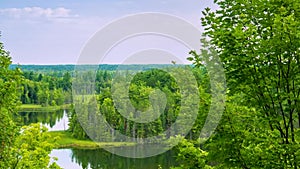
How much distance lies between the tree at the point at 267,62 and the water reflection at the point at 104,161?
88.1 ft

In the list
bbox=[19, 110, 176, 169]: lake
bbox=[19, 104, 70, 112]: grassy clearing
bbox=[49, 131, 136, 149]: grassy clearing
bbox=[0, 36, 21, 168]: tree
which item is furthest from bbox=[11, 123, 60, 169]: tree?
bbox=[19, 104, 70, 112]: grassy clearing

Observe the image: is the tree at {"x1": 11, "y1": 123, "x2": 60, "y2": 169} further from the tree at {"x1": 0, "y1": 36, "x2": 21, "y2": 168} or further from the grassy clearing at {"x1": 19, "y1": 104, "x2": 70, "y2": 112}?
the grassy clearing at {"x1": 19, "y1": 104, "x2": 70, "y2": 112}

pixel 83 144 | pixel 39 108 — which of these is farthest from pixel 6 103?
pixel 39 108

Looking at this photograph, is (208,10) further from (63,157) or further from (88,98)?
(88,98)

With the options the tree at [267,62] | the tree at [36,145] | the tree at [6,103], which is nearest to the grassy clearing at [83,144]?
the tree at [36,145]

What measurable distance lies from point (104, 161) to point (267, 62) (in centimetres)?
3127

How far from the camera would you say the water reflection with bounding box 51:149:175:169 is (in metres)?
33.2

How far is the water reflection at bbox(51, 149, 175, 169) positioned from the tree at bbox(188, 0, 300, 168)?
26.8 m

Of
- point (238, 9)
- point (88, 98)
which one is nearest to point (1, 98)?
point (238, 9)

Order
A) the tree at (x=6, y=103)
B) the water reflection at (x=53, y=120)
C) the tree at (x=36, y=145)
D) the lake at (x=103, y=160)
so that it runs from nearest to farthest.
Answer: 1. the tree at (x=6, y=103)
2. the tree at (x=36, y=145)
3. the lake at (x=103, y=160)
4. the water reflection at (x=53, y=120)

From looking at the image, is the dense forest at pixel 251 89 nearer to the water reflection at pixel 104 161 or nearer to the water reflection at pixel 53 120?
the water reflection at pixel 104 161

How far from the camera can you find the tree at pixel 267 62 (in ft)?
19.7

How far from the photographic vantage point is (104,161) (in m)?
36.2

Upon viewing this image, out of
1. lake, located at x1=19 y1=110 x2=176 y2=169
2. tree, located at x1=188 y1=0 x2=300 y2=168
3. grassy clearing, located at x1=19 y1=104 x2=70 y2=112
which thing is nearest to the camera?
tree, located at x1=188 y1=0 x2=300 y2=168
